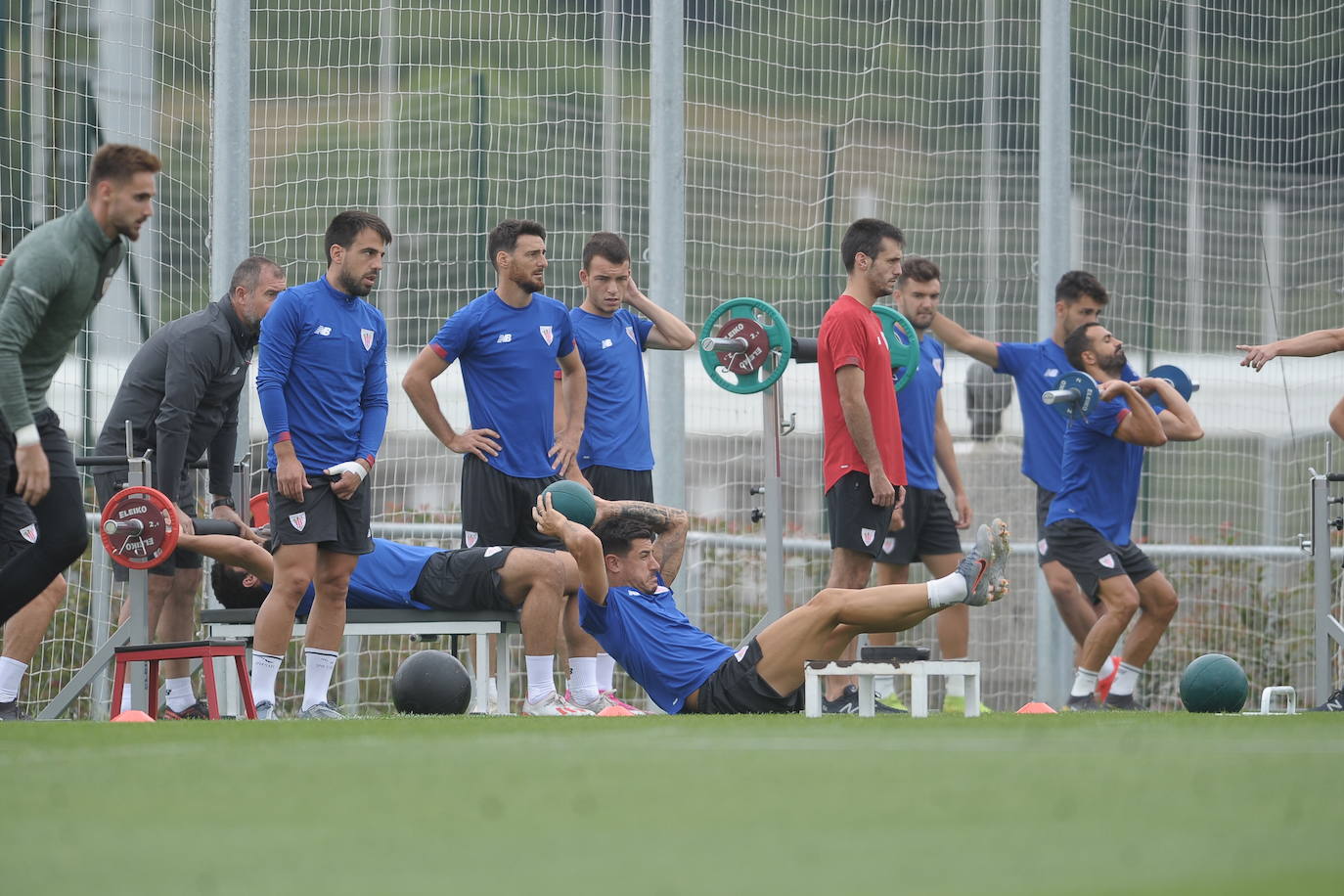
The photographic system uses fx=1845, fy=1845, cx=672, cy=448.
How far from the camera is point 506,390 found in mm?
8930

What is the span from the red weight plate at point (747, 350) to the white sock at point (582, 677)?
175 centimetres

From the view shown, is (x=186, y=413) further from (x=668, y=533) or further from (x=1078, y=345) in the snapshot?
(x=1078, y=345)

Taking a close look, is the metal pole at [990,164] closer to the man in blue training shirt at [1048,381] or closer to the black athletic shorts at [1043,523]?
the man in blue training shirt at [1048,381]

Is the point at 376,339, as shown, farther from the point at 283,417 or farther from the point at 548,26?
the point at 548,26

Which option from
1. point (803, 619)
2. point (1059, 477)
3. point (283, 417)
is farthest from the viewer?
point (1059, 477)

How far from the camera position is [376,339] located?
8.47 meters

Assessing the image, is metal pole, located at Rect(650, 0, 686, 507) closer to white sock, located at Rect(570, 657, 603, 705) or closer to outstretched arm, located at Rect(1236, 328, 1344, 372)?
white sock, located at Rect(570, 657, 603, 705)

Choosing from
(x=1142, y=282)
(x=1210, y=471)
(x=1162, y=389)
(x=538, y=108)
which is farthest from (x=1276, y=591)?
(x=538, y=108)

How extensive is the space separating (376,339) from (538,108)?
3.36 meters

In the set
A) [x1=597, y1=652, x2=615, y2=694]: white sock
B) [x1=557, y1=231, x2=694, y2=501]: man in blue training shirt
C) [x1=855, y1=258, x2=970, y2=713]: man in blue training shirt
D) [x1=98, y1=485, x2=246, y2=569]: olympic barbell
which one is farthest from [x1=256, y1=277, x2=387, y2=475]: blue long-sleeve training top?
[x1=855, y1=258, x2=970, y2=713]: man in blue training shirt

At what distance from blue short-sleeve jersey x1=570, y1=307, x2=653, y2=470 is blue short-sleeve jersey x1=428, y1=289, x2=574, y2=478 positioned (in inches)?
18.4

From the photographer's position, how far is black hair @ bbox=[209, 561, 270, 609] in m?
9.17

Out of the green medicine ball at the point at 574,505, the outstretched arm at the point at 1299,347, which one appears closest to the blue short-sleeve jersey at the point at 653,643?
the green medicine ball at the point at 574,505

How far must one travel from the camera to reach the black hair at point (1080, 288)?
10367 millimetres
